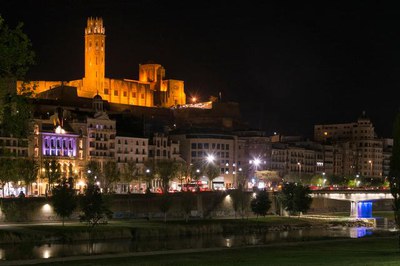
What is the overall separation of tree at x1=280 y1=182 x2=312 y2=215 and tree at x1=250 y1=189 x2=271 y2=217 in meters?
4.32

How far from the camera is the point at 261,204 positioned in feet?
362

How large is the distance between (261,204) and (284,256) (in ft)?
187

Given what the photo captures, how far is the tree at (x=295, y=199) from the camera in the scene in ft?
374

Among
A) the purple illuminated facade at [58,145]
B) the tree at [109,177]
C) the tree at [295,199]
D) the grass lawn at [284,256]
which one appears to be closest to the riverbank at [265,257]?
the grass lawn at [284,256]

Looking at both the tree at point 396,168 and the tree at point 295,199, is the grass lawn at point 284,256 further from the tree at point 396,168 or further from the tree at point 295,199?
the tree at point 295,199

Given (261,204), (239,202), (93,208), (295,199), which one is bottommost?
(261,204)

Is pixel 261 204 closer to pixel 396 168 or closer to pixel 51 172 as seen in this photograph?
pixel 51 172

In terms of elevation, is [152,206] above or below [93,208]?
below

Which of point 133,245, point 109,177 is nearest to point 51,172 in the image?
point 109,177

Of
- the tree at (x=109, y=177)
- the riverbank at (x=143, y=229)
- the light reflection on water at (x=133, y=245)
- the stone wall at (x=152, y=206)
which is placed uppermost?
the tree at (x=109, y=177)

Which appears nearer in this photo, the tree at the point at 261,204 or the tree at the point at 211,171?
the tree at the point at 261,204

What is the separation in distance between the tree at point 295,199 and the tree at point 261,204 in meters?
4.32

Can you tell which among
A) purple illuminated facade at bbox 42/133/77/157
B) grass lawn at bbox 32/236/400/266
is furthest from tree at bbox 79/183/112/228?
purple illuminated facade at bbox 42/133/77/157

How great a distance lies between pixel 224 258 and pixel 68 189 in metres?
40.7
